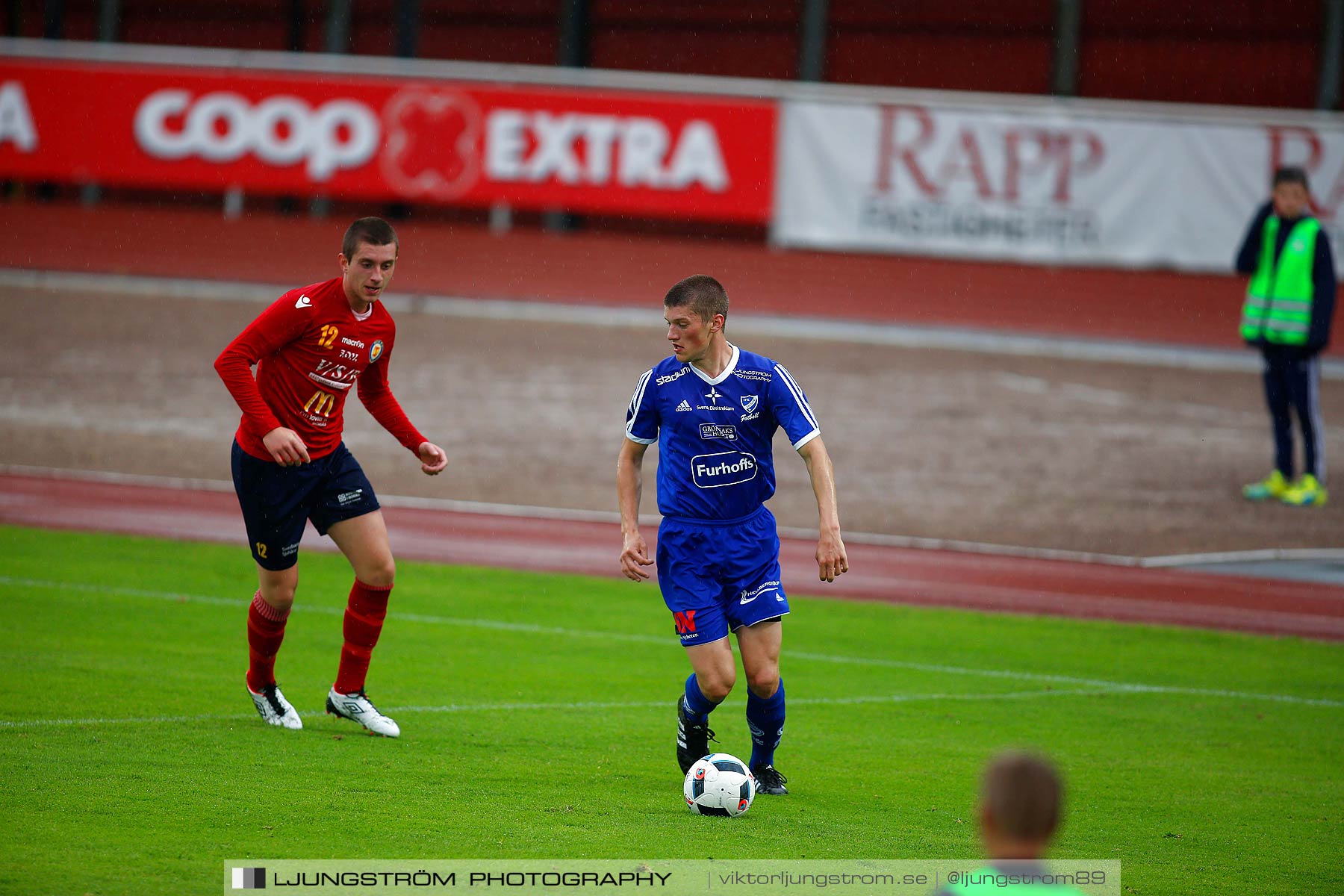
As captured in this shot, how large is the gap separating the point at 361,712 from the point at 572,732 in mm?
1027

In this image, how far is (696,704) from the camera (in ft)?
22.6

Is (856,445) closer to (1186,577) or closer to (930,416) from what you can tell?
(930,416)

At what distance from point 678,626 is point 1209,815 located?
238 cm

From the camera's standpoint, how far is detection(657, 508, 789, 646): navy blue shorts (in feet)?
21.9

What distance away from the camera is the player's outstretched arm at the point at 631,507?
21.8 ft

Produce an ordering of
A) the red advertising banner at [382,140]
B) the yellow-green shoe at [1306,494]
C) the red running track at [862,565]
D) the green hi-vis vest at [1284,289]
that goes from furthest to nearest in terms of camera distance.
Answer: the red advertising banner at [382,140]
the yellow-green shoe at [1306,494]
the green hi-vis vest at [1284,289]
the red running track at [862,565]

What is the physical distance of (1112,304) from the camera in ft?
80.1

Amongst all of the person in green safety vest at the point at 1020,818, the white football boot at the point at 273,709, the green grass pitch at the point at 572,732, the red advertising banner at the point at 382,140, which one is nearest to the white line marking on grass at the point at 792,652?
the green grass pitch at the point at 572,732

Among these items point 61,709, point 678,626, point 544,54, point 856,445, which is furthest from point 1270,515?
point 544,54

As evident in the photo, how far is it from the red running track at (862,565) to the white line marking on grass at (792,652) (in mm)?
1676

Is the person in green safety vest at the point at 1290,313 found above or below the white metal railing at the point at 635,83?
below

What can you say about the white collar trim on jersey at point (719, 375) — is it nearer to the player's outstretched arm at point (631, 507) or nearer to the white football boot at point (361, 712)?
the player's outstretched arm at point (631, 507)

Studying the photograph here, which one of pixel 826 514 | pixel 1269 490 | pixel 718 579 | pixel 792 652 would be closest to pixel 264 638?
pixel 718 579

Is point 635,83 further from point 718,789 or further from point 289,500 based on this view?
point 718,789
